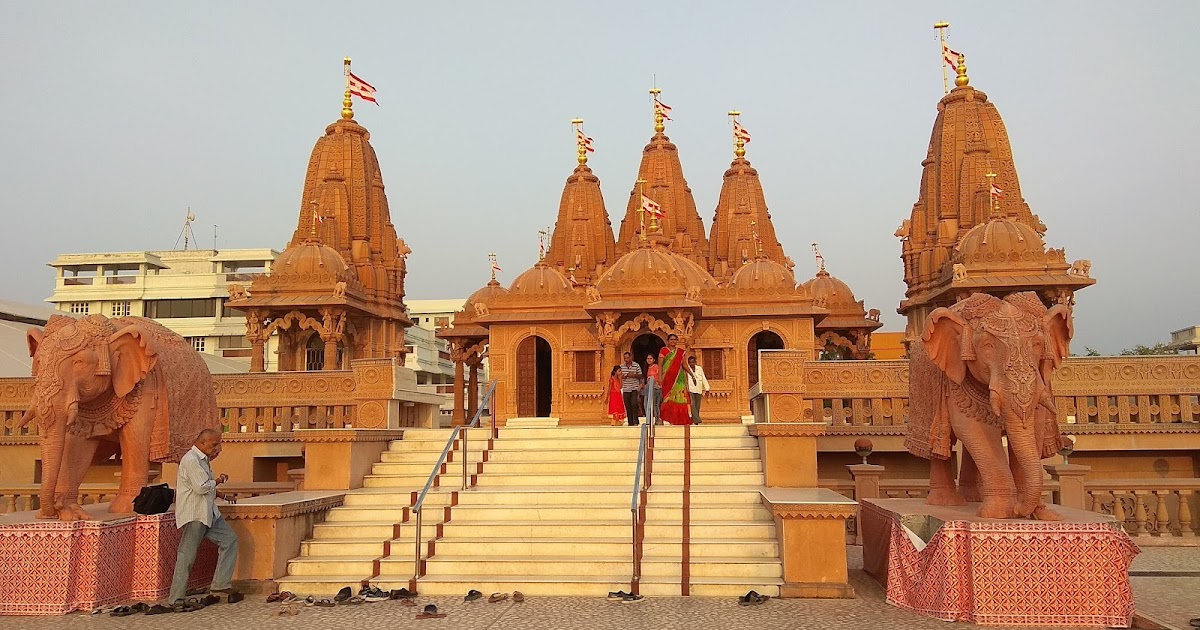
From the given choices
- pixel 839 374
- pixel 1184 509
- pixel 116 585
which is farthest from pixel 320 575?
pixel 1184 509

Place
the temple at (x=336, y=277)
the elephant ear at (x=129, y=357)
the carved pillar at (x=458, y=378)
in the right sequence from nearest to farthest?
the elephant ear at (x=129, y=357)
the carved pillar at (x=458, y=378)
the temple at (x=336, y=277)

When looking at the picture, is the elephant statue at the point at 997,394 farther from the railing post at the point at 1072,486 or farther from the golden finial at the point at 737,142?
the golden finial at the point at 737,142

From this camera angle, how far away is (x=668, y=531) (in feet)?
30.2

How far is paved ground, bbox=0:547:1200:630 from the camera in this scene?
7.01 m

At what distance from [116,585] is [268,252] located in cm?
7243

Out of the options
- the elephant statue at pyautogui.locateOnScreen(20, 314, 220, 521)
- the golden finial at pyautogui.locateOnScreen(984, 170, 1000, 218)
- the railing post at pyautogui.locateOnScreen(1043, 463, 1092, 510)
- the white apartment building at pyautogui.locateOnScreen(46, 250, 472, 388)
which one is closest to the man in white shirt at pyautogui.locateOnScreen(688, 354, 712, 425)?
the railing post at pyautogui.locateOnScreen(1043, 463, 1092, 510)

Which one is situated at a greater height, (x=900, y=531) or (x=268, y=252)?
(x=268, y=252)

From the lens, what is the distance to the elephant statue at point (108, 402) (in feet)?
26.2

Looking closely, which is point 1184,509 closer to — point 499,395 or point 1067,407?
point 1067,407

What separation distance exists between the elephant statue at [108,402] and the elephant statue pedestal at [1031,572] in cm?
734

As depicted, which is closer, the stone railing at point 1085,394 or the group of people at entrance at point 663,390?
the group of people at entrance at point 663,390

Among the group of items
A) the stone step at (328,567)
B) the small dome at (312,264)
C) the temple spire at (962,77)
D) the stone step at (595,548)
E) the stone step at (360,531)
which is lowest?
the stone step at (328,567)

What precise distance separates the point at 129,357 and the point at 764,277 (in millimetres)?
15315

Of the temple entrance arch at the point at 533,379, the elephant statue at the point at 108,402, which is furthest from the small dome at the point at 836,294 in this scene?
the elephant statue at the point at 108,402
